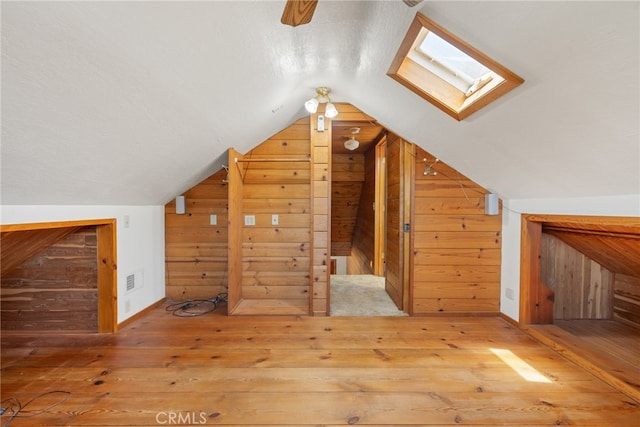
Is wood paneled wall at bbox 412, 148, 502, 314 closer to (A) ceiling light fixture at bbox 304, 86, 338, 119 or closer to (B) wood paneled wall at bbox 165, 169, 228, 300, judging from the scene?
(A) ceiling light fixture at bbox 304, 86, 338, 119

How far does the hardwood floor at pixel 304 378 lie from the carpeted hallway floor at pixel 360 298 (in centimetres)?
36

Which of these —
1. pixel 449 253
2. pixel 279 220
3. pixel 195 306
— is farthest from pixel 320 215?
pixel 195 306

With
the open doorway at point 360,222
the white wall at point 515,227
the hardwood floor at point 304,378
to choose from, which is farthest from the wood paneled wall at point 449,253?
the open doorway at point 360,222

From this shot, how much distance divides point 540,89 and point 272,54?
1.49 metres

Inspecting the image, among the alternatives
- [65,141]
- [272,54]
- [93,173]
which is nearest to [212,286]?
[93,173]

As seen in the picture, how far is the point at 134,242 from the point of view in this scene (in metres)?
2.45

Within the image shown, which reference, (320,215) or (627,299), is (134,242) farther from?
(627,299)

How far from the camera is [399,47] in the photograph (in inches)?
57.3

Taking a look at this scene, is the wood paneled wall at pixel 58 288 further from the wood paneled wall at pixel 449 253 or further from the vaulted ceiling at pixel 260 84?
the wood paneled wall at pixel 449 253

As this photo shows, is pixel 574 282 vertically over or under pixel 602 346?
over

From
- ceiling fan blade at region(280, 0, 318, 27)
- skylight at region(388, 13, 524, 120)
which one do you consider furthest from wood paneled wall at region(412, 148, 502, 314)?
ceiling fan blade at region(280, 0, 318, 27)

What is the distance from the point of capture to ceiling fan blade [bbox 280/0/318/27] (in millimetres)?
823

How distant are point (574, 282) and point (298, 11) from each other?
11.3 ft

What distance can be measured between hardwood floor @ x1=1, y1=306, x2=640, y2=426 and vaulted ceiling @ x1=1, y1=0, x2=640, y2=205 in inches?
46.9
